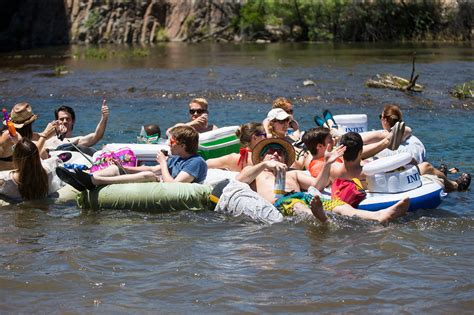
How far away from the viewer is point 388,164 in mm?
8539

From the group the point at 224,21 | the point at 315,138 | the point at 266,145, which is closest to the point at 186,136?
the point at 266,145

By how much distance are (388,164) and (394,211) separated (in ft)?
2.29

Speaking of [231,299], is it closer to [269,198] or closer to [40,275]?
[40,275]

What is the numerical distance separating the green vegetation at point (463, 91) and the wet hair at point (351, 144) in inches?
399

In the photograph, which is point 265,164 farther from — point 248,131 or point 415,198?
point 415,198

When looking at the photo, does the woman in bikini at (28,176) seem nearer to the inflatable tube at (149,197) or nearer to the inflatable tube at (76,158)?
the inflatable tube at (76,158)

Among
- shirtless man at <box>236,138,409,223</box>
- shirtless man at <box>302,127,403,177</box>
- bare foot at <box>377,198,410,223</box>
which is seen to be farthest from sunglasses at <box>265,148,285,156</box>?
bare foot at <box>377,198,410,223</box>

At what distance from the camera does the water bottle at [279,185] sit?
8.54m

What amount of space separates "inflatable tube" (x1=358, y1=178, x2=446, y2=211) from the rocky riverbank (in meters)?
29.3

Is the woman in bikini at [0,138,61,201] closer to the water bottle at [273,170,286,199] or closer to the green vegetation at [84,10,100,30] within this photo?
the water bottle at [273,170,286,199]

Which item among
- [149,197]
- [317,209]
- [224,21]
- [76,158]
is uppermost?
[224,21]

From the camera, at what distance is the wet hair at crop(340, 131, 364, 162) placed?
8.31 meters

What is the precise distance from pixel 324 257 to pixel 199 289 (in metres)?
1.35

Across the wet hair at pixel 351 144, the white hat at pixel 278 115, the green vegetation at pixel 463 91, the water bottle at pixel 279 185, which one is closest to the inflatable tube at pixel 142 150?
the white hat at pixel 278 115
